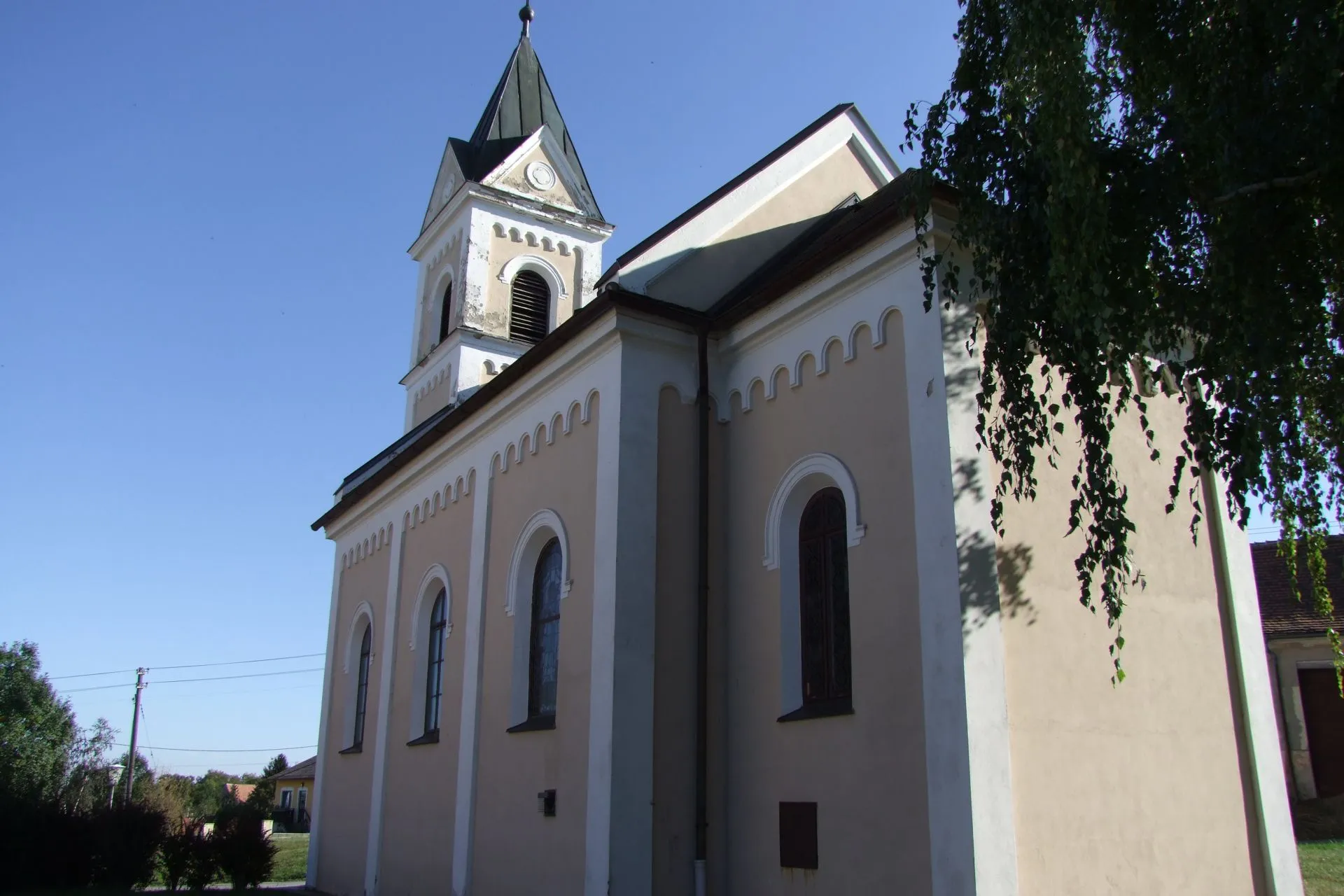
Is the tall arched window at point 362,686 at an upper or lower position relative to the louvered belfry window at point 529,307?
lower

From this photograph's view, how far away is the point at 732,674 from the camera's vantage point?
34.8ft

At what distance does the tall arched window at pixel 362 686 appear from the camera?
18.6 meters

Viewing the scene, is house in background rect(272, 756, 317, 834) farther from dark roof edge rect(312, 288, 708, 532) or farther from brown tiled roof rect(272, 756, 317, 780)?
dark roof edge rect(312, 288, 708, 532)

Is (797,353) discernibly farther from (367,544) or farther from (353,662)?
(353,662)

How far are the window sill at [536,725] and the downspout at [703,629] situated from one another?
6.12ft

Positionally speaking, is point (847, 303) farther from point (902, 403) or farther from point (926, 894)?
point (926, 894)

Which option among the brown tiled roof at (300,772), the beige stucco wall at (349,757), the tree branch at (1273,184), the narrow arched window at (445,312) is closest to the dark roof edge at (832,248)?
the tree branch at (1273,184)

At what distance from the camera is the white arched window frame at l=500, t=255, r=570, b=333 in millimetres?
22219

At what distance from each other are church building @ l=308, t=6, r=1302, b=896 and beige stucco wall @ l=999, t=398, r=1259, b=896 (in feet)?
0.10

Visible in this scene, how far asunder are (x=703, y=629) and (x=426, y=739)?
615 cm

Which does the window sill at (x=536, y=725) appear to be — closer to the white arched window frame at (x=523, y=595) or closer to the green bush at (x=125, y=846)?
the white arched window frame at (x=523, y=595)

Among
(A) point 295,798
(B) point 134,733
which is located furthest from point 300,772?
(B) point 134,733

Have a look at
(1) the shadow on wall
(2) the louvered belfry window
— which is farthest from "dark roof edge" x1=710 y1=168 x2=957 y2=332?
(2) the louvered belfry window

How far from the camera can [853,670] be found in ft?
29.7
